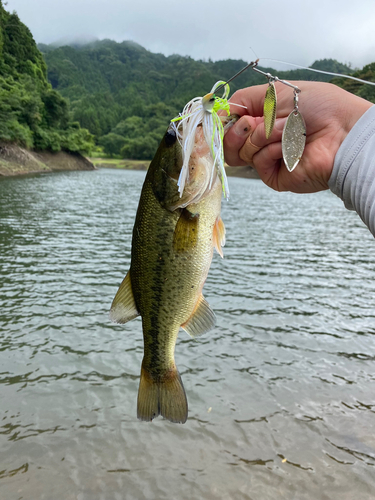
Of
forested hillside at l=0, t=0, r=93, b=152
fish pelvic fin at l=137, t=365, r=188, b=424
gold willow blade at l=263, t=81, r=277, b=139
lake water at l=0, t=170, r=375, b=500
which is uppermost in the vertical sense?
forested hillside at l=0, t=0, r=93, b=152

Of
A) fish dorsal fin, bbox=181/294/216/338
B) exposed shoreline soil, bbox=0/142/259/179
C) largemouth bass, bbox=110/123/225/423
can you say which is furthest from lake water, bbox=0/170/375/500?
exposed shoreline soil, bbox=0/142/259/179

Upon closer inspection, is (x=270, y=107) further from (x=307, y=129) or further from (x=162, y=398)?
(x=162, y=398)

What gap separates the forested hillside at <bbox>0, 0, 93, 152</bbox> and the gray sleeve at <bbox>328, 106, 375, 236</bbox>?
2176 inches

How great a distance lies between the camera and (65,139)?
74.3 meters

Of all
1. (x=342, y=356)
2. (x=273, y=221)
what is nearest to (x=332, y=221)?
(x=273, y=221)

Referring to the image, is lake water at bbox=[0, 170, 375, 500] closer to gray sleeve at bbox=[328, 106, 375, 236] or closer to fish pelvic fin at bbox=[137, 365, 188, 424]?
fish pelvic fin at bbox=[137, 365, 188, 424]

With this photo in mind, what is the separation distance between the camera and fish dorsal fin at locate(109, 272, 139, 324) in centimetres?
238

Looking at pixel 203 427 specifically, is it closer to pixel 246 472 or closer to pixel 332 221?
pixel 246 472

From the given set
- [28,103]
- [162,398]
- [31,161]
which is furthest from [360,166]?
[28,103]

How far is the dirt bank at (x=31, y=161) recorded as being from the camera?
1847 inches

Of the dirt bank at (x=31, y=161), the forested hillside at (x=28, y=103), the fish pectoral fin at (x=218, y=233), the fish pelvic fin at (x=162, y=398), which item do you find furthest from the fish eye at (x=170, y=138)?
the forested hillside at (x=28, y=103)

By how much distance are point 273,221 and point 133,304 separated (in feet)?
78.2

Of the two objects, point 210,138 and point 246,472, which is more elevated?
point 210,138

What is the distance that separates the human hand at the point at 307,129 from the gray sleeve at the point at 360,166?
0.30ft
